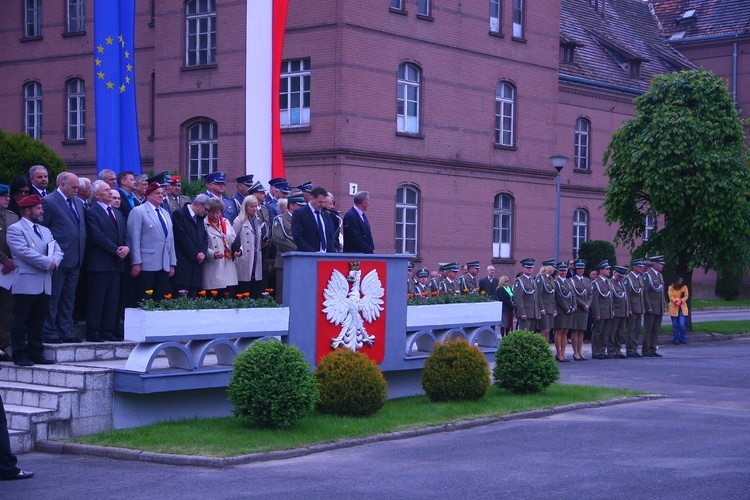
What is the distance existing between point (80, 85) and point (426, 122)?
476 inches

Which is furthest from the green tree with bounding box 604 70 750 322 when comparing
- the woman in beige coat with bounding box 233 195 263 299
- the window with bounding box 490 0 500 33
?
the woman in beige coat with bounding box 233 195 263 299

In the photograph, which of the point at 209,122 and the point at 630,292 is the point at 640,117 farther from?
the point at 209,122

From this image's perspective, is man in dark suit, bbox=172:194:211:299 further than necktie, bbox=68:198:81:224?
Yes

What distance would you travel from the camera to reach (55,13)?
36594mm

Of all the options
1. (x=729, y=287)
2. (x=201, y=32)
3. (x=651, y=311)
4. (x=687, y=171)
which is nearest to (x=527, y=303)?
(x=651, y=311)

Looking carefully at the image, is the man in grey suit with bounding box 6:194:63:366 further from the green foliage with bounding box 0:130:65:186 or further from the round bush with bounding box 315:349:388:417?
the green foliage with bounding box 0:130:65:186

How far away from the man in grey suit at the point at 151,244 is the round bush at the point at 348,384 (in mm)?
2320

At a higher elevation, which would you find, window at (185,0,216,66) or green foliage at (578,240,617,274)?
window at (185,0,216,66)

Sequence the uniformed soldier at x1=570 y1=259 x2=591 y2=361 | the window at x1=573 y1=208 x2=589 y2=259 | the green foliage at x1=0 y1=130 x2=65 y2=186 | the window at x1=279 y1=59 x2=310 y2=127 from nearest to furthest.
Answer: the uniformed soldier at x1=570 y1=259 x2=591 y2=361, the green foliage at x1=0 y1=130 x2=65 y2=186, the window at x1=279 y1=59 x2=310 y2=127, the window at x1=573 y1=208 x2=589 y2=259

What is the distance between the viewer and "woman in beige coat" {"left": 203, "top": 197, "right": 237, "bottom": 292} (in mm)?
13594

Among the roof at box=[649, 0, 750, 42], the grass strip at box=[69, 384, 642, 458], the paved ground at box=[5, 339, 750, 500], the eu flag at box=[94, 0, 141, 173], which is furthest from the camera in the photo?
the roof at box=[649, 0, 750, 42]

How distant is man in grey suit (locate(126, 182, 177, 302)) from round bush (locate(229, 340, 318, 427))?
2.18m

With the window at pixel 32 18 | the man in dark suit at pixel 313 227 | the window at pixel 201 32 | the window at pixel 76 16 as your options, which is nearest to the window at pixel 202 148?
the window at pixel 201 32

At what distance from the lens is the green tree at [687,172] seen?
27141 mm
